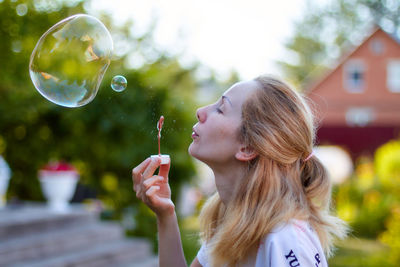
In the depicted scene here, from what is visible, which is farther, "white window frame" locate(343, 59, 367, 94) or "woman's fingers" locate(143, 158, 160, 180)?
"white window frame" locate(343, 59, 367, 94)

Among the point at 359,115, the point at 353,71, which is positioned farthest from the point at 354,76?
the point at 359,115

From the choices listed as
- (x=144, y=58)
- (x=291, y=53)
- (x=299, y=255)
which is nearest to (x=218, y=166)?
(x=299, y=255)

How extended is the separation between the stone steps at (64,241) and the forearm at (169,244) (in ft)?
8.49

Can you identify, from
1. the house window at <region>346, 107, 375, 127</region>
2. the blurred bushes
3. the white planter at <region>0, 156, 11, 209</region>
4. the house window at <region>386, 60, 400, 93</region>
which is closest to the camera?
the white planter at <region>0, 156, 11, 209</region>

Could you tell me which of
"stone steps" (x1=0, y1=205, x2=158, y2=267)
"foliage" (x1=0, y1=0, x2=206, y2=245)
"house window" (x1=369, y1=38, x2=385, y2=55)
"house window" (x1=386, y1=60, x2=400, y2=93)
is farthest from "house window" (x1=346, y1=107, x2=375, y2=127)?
"stone steps" (x1=0, y1=205, x2=158, y2=267)

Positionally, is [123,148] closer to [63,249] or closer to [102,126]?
[102,126]

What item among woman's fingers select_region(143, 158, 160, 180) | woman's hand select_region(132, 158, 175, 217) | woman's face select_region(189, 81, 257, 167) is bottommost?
woman's hand select_region(132, 158, 175, 217)

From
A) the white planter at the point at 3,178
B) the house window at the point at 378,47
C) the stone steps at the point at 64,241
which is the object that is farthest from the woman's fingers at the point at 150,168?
the house window at the point at 378,47

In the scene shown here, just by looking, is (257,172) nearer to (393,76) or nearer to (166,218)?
(166,218)

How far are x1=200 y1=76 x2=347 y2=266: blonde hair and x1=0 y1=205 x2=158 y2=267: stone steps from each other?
2949 mm

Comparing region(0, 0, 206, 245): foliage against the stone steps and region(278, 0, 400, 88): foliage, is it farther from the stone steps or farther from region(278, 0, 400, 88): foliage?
region(278, 0, 400, 88): foliage

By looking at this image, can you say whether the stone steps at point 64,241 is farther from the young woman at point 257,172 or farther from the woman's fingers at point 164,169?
the young woman at point 257,172

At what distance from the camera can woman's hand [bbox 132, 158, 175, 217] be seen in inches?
70.8

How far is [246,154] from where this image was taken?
5.81 ft
